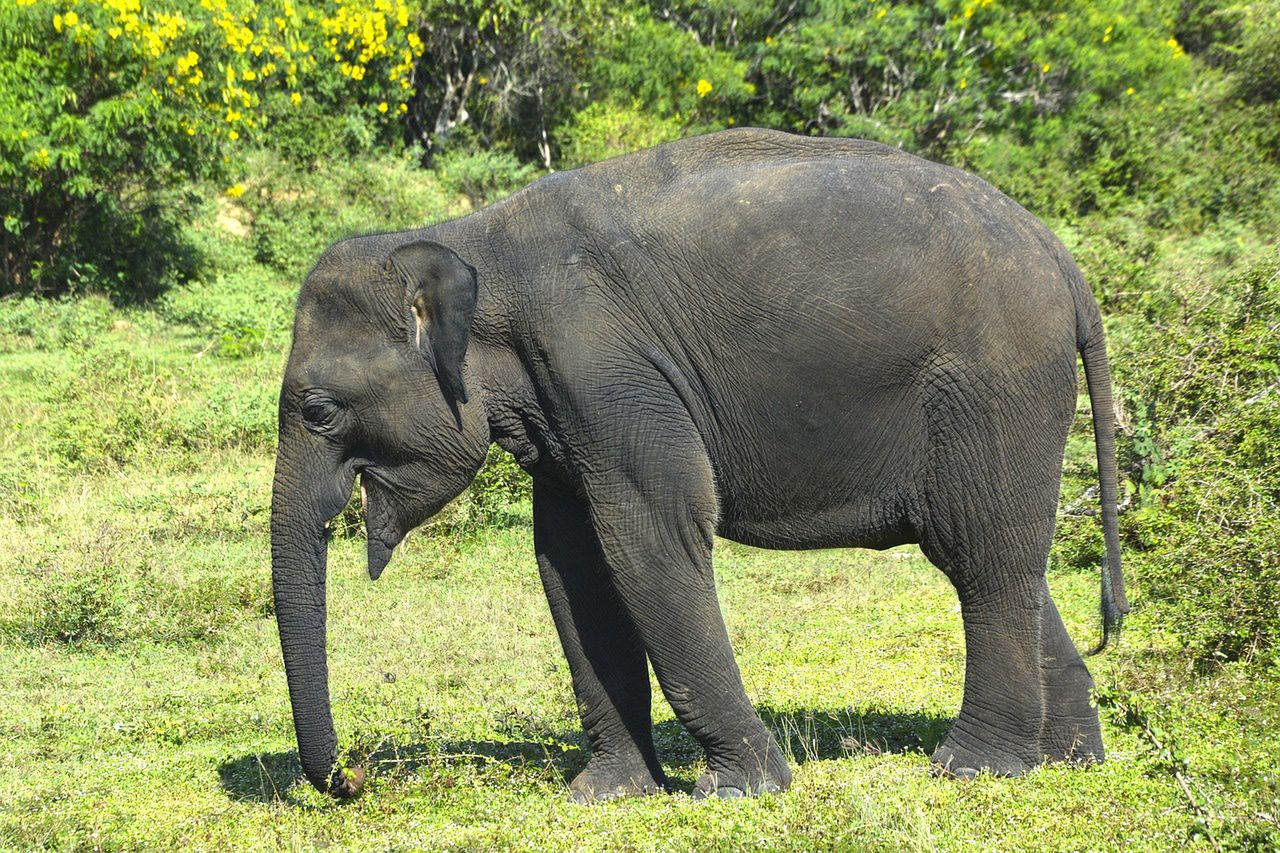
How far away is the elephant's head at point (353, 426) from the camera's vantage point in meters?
5.27

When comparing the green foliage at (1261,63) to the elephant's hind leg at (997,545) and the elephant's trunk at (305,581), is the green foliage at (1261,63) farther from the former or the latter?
the elephant's trunk at (305,581)

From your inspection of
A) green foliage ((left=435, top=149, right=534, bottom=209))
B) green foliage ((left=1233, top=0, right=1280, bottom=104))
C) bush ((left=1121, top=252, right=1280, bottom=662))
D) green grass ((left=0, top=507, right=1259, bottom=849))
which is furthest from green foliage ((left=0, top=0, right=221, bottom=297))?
green foliage ((left=1233, top=0, right=1280, bottom=104))

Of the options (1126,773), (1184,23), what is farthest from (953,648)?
(1184,23)

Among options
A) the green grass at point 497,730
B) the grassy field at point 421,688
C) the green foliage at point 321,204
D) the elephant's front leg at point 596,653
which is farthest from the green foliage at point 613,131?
the elephant's front leg at point 596,653

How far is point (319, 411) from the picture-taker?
532 cm

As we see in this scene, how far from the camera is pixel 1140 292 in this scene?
41.1 feet

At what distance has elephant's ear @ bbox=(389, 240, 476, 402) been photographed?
16.9ft

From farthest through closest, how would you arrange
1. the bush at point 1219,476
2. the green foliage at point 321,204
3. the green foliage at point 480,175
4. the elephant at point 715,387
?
the green foliage at point 480,175, the green foliage at point 321,204, the bush at point 1219,476, the elephant at point 715,387

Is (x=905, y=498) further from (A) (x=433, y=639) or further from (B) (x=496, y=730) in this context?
(A) (x=433, y=639)

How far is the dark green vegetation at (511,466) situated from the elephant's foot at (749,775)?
0.61 feet

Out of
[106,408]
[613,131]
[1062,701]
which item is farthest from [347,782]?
[613,131]

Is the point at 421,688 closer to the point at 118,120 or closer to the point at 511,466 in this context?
the point at 511,466

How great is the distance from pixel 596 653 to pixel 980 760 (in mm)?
1440

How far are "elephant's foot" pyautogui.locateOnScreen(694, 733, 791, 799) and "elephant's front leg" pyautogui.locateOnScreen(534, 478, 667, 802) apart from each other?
0.53 meters
